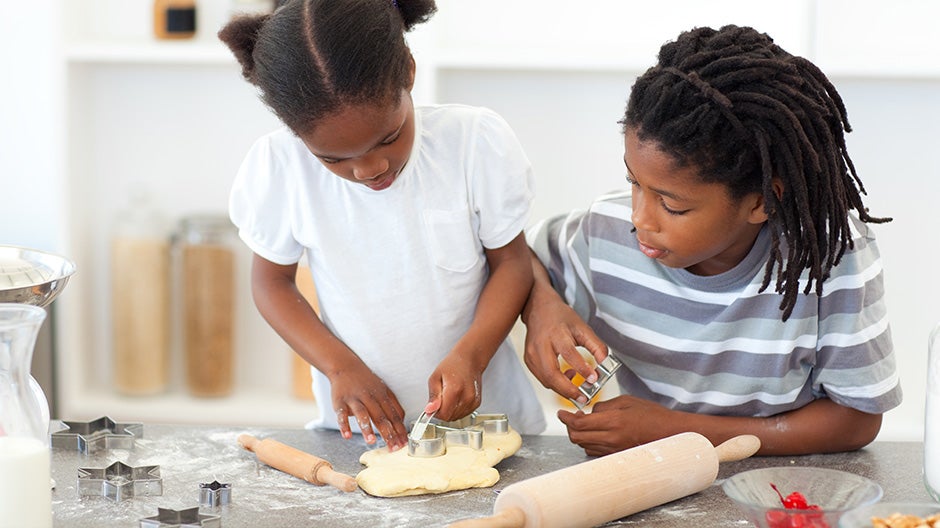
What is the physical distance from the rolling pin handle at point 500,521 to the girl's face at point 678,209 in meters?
0.36

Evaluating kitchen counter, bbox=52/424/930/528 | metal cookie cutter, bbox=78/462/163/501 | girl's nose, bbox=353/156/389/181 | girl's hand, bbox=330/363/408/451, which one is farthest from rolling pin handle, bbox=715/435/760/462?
metal cookie cutter, bbox=78/462/163/501

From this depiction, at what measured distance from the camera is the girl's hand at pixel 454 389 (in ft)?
3.82

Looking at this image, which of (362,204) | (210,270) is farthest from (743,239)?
(210,270)

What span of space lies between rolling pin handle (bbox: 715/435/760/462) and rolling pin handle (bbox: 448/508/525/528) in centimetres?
28

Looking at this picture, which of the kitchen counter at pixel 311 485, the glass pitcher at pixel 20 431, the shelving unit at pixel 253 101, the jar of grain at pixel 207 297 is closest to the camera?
the glass pitcher at pixel 20 431

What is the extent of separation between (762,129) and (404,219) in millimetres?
466

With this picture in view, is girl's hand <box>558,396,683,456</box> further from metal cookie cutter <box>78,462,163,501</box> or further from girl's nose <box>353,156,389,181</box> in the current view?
metal cookie cutter <box>78,462,163,501</box>

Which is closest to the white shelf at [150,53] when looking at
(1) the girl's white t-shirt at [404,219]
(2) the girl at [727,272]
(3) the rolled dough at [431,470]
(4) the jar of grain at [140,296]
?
(4) the jar of grain at [140,296]

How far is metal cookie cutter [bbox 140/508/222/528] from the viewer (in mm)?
933

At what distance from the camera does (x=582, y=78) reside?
2.27m

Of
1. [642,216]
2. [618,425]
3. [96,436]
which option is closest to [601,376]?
[618,425]

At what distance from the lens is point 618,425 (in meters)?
1.21

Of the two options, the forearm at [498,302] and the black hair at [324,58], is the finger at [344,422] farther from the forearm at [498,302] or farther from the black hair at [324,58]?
the black hair at [324,58]

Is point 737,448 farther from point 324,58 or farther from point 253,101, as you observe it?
point 253,101
